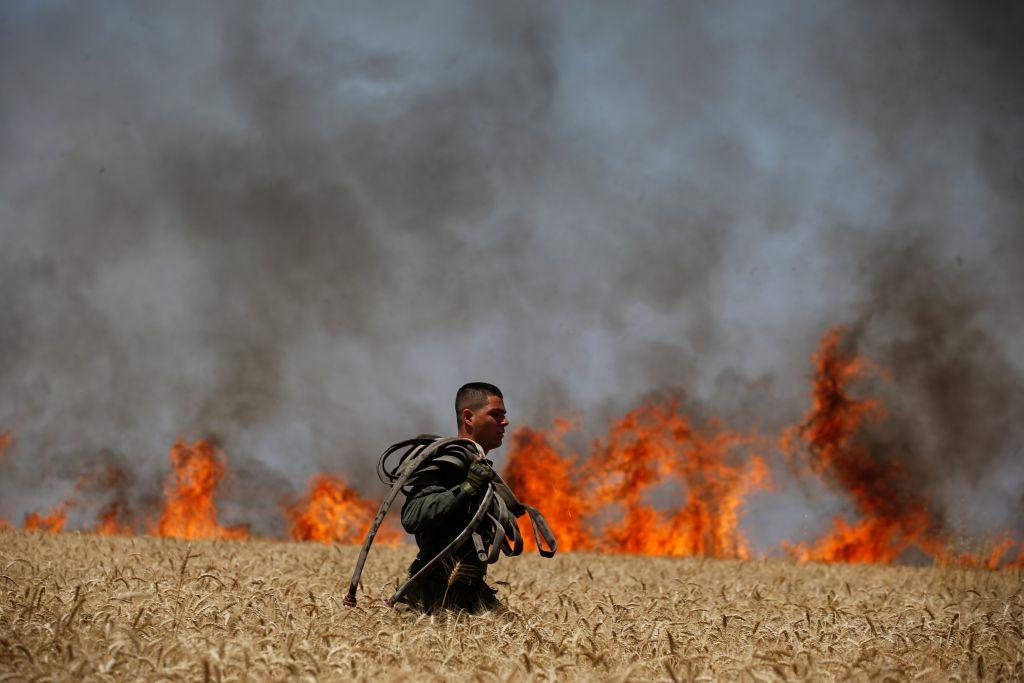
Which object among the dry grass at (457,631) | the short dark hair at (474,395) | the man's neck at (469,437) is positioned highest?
the short dark hair at (474,395)

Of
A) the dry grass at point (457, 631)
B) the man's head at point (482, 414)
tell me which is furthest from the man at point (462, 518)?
the dry grass at point (457, 631)

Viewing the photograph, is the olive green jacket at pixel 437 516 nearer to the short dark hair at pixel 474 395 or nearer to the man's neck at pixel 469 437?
the man's neck at pixel 469 437

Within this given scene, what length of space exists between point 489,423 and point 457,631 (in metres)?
1.65

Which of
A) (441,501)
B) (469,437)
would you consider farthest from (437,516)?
(469,437)

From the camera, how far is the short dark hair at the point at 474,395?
244 inches

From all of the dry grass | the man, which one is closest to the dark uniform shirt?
the man

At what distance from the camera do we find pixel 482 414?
20.1 feet

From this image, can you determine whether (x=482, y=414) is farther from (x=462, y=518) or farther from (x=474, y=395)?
(x=462, y=518)

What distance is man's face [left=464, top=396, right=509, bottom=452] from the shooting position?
6.11m

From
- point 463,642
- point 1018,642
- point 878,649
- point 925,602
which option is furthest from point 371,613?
point 925,602

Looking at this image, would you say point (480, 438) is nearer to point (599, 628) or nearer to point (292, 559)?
point (599, 628)

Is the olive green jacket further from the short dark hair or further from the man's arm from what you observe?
the short dark hair

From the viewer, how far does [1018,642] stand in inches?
226

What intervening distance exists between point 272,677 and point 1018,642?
5.48 m
